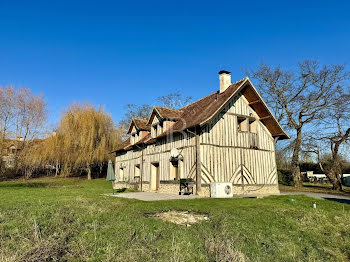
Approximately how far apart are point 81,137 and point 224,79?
690 inches

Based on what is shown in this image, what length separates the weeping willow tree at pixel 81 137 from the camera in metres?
26.0

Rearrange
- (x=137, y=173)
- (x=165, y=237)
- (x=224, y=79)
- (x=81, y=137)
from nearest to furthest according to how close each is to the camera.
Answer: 1. (x=165, y=237)
2. (x=224, y=79)
3. (x=137, y=173)
4. (x=81, y=137)

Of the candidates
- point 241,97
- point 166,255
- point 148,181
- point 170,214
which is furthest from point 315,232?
point 148,181

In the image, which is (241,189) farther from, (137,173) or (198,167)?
(137,173)

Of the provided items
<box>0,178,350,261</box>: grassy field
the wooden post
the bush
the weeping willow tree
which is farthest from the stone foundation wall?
the weeping willow tree

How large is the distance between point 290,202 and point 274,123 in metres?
6.76

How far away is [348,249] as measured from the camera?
543cm

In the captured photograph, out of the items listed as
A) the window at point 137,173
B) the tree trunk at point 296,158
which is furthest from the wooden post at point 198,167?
the tree trunk at point 296,158

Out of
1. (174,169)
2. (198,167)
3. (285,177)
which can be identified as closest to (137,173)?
(174,169)

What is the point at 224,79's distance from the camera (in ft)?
50.3

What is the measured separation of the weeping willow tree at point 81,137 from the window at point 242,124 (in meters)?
17.2

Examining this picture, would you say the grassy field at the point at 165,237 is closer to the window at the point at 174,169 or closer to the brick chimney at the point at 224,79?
the window at the point at 174,169

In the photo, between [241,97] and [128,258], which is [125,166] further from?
[128,258]

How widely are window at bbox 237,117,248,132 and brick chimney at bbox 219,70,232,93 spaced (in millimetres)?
2183
